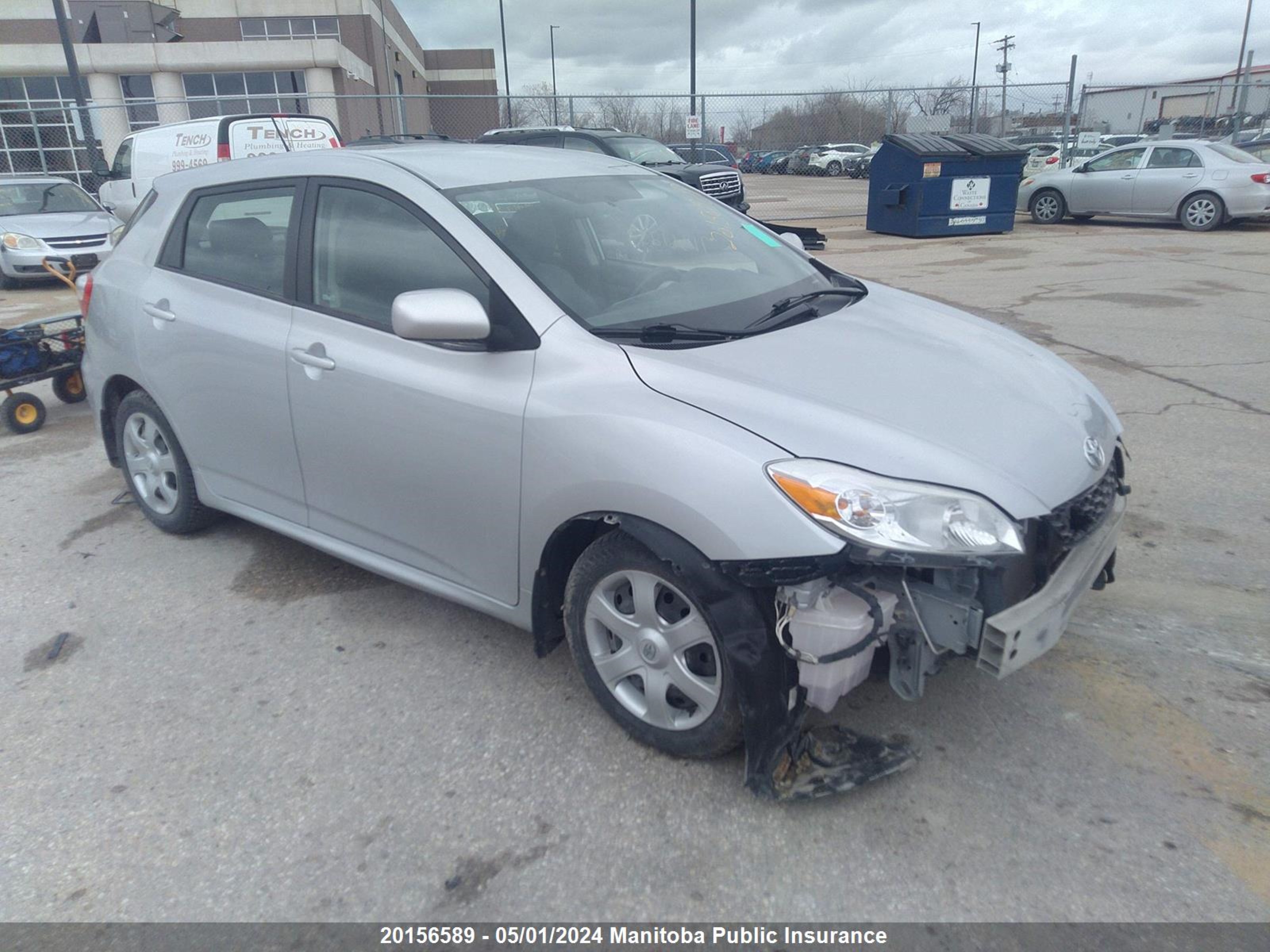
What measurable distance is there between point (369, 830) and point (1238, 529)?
12.9ft

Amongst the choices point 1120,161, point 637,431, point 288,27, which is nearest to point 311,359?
point 637,431

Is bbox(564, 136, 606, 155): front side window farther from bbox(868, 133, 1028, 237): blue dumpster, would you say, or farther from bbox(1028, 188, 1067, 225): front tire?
bbox(1028, 188, 1067, 225): front tire

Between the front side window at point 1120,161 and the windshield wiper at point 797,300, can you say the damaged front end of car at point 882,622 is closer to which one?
the windshield wiper at point 797,300

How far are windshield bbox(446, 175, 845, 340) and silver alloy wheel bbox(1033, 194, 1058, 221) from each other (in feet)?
53.4

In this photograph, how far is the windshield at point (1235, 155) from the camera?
15602 millimetres

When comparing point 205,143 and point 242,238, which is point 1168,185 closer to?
point 205,143

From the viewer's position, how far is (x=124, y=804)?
2.75m

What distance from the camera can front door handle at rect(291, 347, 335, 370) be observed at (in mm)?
3395

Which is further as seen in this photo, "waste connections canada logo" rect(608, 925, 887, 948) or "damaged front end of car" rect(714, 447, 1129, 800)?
"damaged front end of car" rect(714, 447, 1129, 800)

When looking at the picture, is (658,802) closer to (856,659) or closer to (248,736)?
(856,659)

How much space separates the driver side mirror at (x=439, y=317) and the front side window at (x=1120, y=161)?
57.0 ft

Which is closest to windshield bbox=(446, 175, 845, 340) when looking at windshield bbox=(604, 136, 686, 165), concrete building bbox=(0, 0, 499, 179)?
windshield bbox=(604, 136, 686, 165)

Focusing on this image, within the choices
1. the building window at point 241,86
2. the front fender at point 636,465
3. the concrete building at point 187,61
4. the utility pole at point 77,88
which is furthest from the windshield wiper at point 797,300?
the building window at point 241,86

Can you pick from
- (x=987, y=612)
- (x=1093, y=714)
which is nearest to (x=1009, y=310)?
(x=1093, y=714)
